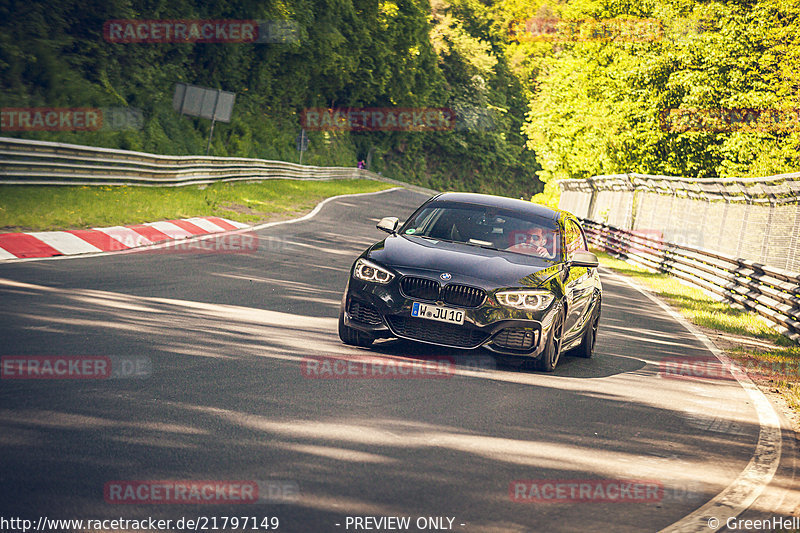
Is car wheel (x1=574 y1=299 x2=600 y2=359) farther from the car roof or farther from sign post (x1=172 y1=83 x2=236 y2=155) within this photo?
sign post (x1=172 y1=83 x2=236 y2=155)

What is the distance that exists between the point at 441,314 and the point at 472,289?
1.18 feet

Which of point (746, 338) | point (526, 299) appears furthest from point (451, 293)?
point (746, 338)

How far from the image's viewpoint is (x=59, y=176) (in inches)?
746

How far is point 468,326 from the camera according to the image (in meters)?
7.97

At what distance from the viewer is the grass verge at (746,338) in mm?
10047

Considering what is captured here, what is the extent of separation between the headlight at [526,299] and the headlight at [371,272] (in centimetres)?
101

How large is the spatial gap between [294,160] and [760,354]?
48.6 m

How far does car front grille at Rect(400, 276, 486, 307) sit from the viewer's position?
801 cm

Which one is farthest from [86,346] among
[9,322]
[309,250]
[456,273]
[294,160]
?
[294,160]

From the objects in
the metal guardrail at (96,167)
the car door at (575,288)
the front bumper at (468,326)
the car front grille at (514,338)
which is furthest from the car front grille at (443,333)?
the metal guardrail at (96,167)
